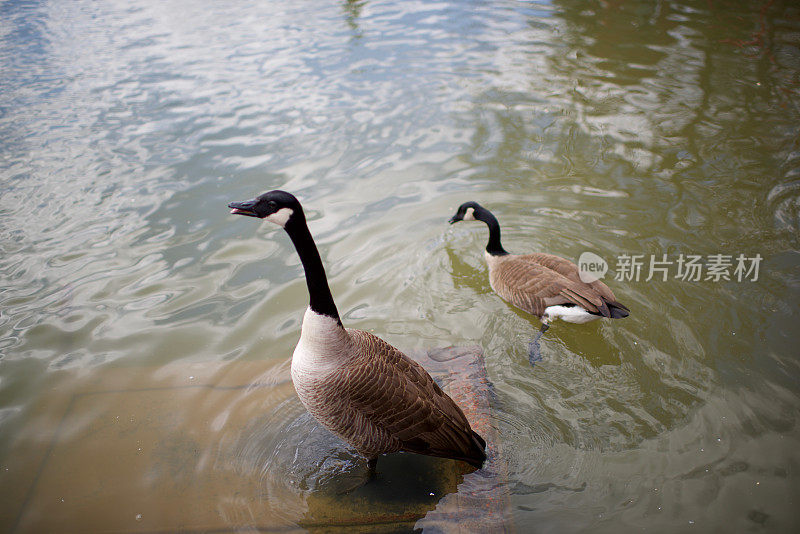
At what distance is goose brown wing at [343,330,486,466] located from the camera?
3088 mm

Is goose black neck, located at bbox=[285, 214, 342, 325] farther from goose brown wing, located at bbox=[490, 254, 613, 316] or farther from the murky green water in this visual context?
goose brown wing, located at bbox=[490, 254, 613, 316]

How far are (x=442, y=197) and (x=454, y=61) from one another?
4.84 meters

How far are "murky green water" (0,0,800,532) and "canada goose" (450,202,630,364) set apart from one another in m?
0.27

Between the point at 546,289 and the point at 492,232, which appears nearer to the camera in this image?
the point at 546,289

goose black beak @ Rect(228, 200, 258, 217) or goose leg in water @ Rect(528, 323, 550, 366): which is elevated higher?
goose black beak @ Rect(228, 200, 258, 217)

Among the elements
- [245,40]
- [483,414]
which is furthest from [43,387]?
[245,40]

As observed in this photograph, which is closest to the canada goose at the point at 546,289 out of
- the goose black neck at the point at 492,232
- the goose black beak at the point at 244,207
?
the goose black neck at the point at 492,232

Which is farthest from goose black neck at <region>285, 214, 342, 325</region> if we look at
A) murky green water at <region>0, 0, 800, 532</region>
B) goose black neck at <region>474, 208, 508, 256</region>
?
goose black neck at <region>474, 208, 508, 256</region>

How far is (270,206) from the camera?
9.37 ft

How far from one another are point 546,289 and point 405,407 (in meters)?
2.19

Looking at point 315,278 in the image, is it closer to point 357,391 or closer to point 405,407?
point 357,391

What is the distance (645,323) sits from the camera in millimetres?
4750

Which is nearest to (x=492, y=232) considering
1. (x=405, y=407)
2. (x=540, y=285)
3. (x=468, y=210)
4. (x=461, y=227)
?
(x=468, y=210)

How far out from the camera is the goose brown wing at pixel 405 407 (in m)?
3.09
